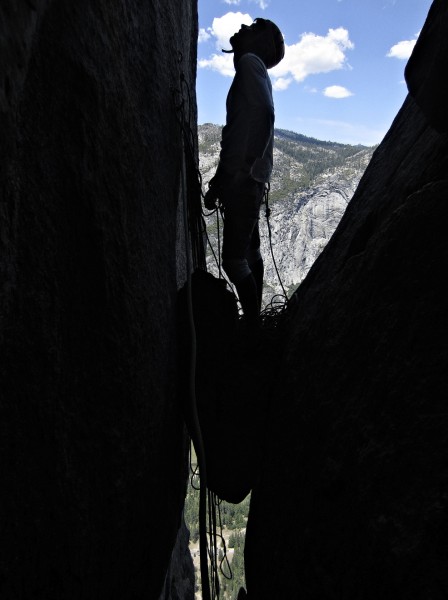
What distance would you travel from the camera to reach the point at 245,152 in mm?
3730

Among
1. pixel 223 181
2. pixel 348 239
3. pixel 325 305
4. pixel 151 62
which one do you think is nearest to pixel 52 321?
pixel 325 305

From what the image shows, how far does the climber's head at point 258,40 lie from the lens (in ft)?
13.5

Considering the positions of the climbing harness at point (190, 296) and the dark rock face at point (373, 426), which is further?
the climbing harness at point (190, 296)

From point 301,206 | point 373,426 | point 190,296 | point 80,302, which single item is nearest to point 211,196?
point 190,296

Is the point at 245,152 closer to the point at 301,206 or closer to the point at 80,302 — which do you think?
the point at 80,302

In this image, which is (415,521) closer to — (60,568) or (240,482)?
(60,568)

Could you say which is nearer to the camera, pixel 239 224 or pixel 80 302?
pixel 80 302

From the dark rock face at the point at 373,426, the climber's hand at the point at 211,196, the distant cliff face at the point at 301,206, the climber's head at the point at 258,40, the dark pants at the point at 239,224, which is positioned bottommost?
the dark rock face at the point at 373,426

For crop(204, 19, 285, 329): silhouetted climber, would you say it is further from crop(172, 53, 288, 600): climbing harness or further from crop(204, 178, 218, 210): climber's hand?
crop(172, 53, 288, 600): climbing harness

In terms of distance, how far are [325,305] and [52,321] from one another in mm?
1632

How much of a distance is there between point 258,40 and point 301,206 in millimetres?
132821

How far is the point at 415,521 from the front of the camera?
1.54 m

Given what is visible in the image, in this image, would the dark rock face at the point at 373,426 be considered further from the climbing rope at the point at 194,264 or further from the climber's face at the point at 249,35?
the climber's face at the point at 249,35

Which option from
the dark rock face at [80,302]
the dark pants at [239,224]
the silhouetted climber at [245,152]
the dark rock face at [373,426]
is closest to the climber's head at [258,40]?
the silhouetted climber at [245,152]
